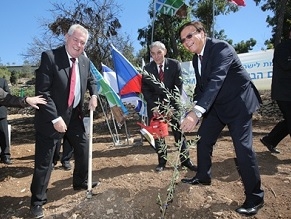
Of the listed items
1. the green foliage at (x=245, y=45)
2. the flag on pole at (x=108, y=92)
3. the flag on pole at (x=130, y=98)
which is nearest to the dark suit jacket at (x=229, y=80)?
the flag on pole at (x=130, y=98)

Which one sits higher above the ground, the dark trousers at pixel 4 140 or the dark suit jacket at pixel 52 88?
the dark suit jacket at pixel 52 88

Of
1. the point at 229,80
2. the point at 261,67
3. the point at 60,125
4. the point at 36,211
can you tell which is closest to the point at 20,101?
the point at 60,125

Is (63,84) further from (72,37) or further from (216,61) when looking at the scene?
(216,61)

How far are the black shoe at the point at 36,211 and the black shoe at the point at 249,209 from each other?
2116mm

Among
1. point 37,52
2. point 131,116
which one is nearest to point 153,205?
point 131,116

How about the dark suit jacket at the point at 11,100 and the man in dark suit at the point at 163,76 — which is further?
the man in dark suit at the point at 163,76

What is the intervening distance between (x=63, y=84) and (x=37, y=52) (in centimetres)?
1227

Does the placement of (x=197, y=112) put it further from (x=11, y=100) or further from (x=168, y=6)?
(x=168, y=6)

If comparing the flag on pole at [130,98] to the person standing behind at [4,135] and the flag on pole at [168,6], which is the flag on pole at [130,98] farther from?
the flag on pole at [168,6]

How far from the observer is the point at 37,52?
14906mm

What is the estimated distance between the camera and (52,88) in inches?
142

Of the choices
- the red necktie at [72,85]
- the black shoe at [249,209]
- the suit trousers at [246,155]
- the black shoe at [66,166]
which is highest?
the red necktie at [72,85]

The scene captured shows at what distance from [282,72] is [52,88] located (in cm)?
329

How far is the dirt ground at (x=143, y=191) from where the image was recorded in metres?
3.39
